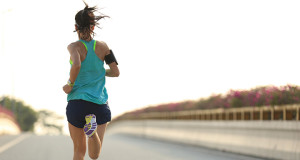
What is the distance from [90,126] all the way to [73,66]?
24.3 inches

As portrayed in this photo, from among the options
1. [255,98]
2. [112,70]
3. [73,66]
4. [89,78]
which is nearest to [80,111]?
[89,78]

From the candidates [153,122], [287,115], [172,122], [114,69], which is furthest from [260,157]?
[153,122]

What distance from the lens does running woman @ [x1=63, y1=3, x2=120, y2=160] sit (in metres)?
6.55

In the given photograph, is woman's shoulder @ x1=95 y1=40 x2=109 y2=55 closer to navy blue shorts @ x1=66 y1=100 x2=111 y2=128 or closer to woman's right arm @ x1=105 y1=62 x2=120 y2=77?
woman's right arm @ x1=105 y1=62 x2=120 y2=77

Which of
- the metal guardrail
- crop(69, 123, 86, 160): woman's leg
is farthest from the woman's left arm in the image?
the metal guardrail

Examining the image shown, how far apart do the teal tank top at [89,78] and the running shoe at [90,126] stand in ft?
0.68

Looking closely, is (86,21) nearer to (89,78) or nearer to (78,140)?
(89,78)

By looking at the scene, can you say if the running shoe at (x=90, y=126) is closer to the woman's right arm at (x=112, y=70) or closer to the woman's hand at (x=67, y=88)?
the woman's hand at (x=67, y=88)

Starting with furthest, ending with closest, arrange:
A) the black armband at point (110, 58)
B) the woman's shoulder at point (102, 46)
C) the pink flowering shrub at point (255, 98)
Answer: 1. the pink flowering shrub at point (255, 98)
2. the black armband at point (110, 58)
3. the woman's shoulder at point (102, 46)

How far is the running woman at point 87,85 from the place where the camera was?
6547 millimetres

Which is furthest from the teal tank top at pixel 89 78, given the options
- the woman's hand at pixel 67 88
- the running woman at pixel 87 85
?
the woman's hand at pixel 67 88

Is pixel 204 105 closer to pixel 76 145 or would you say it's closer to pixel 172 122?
pixel 172 122

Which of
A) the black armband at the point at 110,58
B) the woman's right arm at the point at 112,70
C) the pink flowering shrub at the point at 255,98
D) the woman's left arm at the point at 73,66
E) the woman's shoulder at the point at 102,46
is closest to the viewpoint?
the woman's left arm at the point at 73,66

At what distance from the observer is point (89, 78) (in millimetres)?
6609
